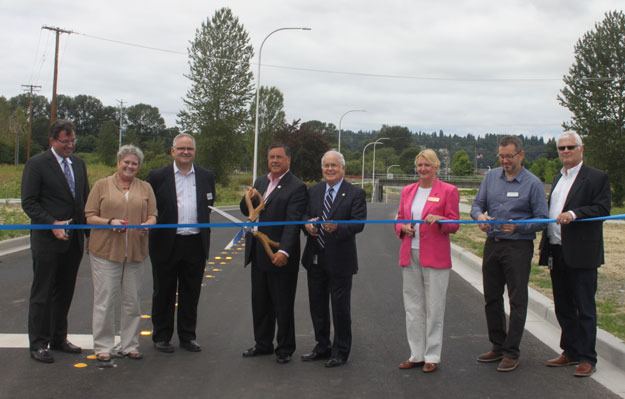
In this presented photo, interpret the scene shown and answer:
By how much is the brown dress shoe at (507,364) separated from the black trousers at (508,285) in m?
0.04

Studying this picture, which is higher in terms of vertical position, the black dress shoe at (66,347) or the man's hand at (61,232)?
the man's hand at (61,232)

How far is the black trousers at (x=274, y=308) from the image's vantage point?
6.09 meters

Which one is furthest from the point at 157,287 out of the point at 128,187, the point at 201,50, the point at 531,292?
the point at 201,50

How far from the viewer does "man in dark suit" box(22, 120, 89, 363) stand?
5.88 metres

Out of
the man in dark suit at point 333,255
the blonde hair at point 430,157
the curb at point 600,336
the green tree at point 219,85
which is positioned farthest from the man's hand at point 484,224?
the green tree at point 219,85

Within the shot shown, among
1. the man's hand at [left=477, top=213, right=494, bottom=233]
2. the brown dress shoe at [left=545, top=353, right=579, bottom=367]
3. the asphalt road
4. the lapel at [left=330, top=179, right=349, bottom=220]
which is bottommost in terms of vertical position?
the asphalt road

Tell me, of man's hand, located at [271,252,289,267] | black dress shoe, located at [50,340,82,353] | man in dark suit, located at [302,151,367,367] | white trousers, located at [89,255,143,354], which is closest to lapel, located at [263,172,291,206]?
man in dark suit, located at [302,151,367,367]

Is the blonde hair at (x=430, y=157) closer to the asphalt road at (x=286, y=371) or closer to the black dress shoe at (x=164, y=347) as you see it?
the asphalt road at (x=286, y=371)

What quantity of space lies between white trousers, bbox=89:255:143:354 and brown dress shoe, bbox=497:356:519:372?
3.30m

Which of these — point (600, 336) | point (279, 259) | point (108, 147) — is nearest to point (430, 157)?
point (279, 259)

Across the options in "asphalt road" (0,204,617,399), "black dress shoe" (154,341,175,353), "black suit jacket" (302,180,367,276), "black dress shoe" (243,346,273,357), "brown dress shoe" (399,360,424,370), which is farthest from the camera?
"black dress shoe" (154,341,175,353)

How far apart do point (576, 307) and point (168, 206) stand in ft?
12.7

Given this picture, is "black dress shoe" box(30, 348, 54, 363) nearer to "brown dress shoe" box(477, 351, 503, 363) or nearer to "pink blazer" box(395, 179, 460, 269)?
"pink blazer" box(395, 179, 460, 269)

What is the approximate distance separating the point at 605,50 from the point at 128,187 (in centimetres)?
4870
